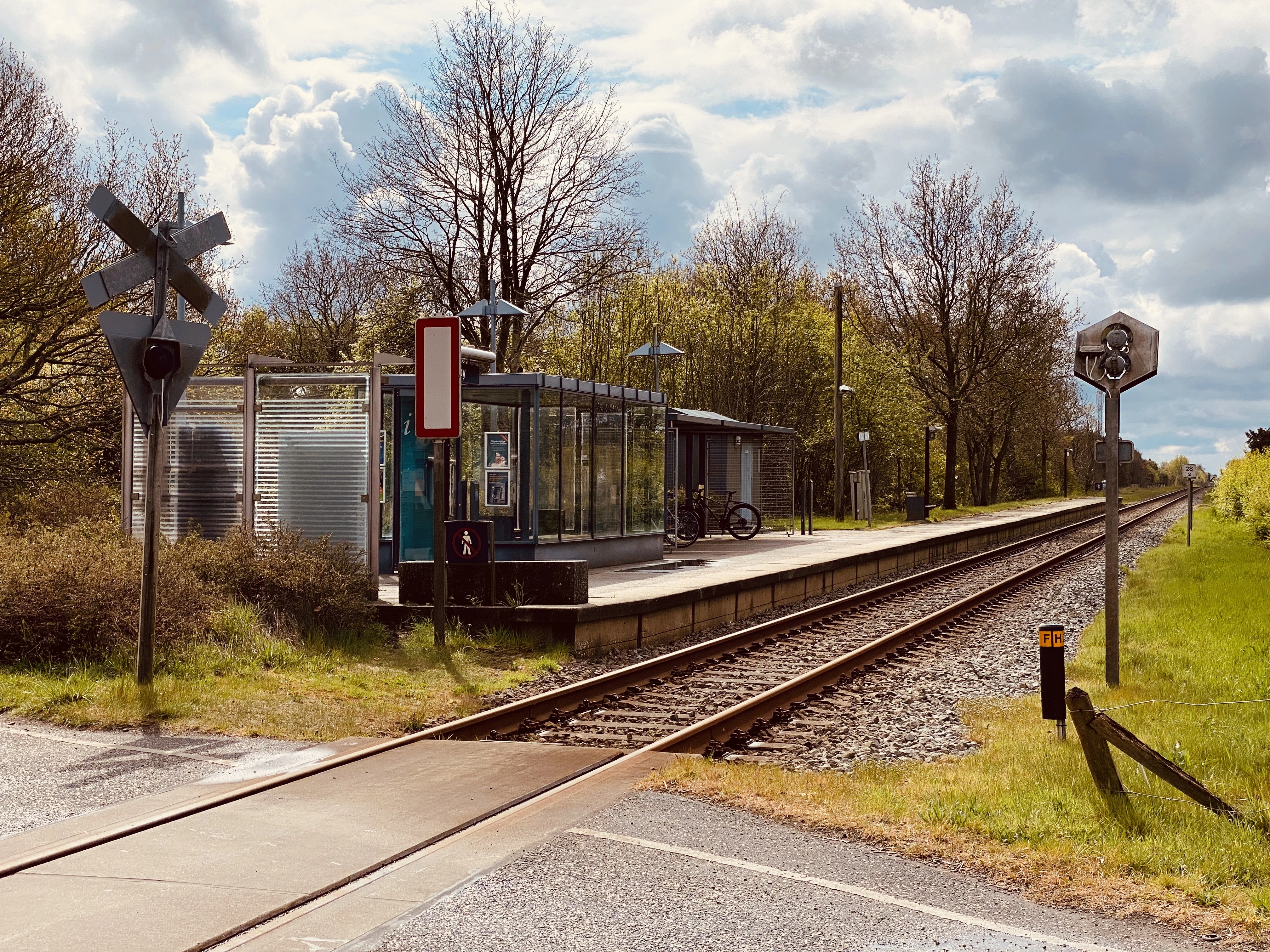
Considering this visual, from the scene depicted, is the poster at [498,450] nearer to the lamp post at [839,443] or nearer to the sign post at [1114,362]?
the sign post at [1114,362]

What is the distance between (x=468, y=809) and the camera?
6.16 meters

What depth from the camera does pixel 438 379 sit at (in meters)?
11.7

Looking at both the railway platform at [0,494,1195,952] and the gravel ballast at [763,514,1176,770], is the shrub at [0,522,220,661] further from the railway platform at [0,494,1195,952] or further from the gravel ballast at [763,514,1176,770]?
the gravel ballast at [763,514,1176,770]

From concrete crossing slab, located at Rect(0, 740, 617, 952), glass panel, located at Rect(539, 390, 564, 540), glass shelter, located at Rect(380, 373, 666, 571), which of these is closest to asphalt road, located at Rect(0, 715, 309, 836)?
concrete crossing slab, located at Rect(0, 740, 617, 952)

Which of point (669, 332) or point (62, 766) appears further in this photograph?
point (669, 332)

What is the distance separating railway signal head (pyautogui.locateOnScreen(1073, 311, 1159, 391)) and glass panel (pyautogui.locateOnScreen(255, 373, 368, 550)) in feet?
25.3

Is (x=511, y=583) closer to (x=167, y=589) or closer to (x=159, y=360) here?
(x=167, y=589)

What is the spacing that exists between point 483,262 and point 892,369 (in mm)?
22831

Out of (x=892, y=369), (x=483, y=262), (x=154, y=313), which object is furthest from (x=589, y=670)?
Answer: (x=892, y=369)

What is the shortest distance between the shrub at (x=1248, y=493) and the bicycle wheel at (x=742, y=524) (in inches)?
493

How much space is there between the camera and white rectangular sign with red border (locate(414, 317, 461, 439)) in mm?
11594

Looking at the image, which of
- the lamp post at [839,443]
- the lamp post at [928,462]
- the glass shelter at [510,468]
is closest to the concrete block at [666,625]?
the glass shelter at [510,468]

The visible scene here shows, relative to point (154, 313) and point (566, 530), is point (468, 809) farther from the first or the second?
point (566, 530)

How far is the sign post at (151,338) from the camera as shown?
A: 9125 mm
